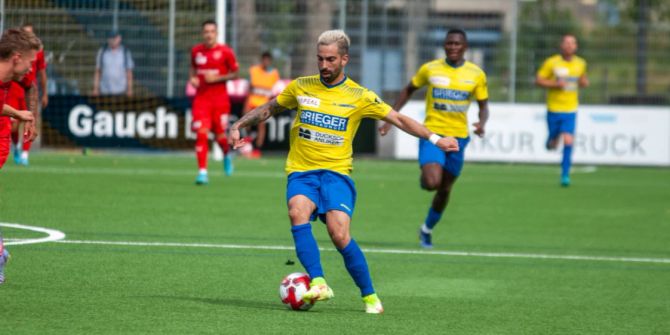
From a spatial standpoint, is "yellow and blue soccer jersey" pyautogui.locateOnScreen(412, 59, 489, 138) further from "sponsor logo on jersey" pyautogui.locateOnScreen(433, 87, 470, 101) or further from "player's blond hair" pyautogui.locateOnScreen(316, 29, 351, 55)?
"player's blond hair" pyautogui.locateOnScreen(316, 29, 351, 55)

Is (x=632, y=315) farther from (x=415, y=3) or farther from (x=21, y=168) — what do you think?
(x=415, y=3)

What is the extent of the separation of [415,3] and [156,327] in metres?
20.3

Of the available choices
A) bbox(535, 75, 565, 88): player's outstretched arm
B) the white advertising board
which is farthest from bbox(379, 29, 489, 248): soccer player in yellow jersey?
the white advertising board

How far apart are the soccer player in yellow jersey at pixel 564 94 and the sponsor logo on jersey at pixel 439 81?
7.69 metres

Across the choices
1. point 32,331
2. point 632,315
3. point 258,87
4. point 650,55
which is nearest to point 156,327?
point 32,331

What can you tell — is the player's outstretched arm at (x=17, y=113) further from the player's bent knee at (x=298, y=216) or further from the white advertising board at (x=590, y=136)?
the white advertising board at (x=590, y=136)

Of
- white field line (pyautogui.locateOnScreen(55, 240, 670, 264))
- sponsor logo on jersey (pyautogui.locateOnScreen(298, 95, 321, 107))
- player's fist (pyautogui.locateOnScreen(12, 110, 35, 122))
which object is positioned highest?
sponsor logo on jersey (pyautogui.locateOnScreen(298, 95, 321, 107))

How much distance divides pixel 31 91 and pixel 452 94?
4330 mm

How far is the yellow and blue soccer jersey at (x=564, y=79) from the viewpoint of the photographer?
2072cm

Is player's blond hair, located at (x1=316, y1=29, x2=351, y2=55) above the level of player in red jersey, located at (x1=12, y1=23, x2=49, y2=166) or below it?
above

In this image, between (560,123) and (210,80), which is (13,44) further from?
(560,123)

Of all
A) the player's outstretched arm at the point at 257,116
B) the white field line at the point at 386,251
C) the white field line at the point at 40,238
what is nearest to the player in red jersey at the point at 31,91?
the white field line at the point at 40,238

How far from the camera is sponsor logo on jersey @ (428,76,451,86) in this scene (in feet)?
42.9

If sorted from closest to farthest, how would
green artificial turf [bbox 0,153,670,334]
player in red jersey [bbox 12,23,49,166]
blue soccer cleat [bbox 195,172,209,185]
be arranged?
green artificial turf [bbox 0,153,670,334] < player in red jersey [bbox 12,23,49,166] < blue soccer cleat [bbox 195,172,209,185]
